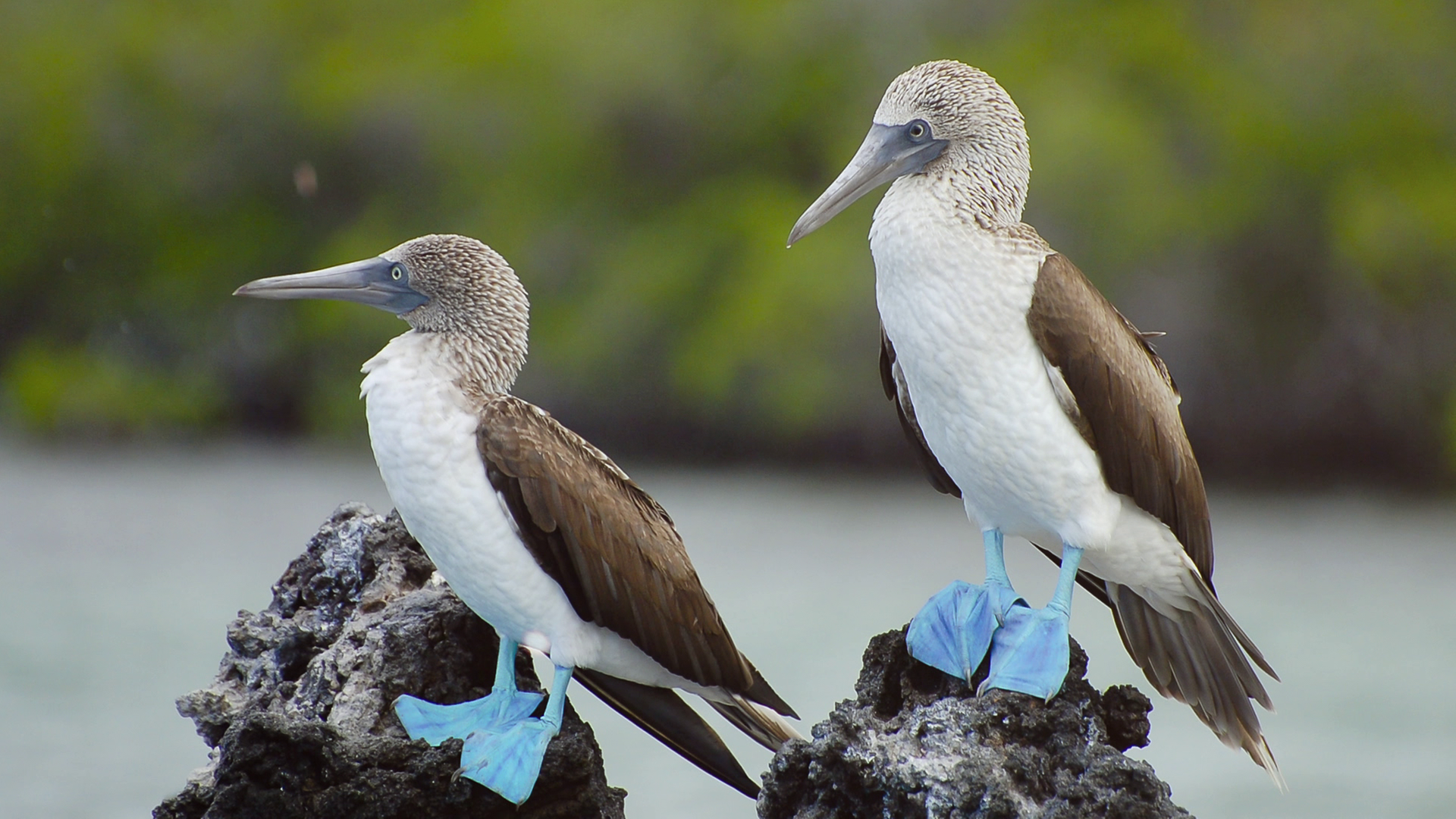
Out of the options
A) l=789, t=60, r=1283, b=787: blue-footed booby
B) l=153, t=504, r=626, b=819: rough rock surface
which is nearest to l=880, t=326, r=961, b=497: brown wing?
l=789, t=60, r=1283, b=787: blue-footed booby

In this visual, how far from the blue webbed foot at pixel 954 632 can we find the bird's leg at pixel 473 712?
79 cm

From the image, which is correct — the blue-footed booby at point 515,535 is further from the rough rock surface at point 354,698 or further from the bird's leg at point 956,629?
the bird's leg at point 956,629

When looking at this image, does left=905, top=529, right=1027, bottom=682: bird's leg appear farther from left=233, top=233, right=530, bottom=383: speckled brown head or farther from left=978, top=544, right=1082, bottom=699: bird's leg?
left=233, top=233, right=530, bottom=383: speckled brown head

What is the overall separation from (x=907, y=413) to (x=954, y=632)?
546 mm

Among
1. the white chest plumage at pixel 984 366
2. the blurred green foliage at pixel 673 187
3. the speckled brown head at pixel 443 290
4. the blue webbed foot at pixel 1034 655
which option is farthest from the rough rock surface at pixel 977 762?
the blurred green foliage at pixel 673 187

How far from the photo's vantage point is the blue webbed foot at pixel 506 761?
8.80 ft

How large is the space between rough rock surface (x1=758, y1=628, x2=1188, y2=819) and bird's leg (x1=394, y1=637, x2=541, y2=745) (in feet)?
1.83

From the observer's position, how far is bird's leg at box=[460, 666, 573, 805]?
8.80ft

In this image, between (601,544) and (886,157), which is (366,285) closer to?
(601,544)

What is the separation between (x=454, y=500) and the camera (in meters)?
2.67

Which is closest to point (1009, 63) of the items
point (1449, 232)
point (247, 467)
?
point (1449, 232)

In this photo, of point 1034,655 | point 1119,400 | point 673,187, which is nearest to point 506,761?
point 1034,655

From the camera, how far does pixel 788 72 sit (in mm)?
8164

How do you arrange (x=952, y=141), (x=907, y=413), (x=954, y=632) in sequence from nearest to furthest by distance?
(x=954, y=632) < (x=952, y=141) < (x=907, y=413)
